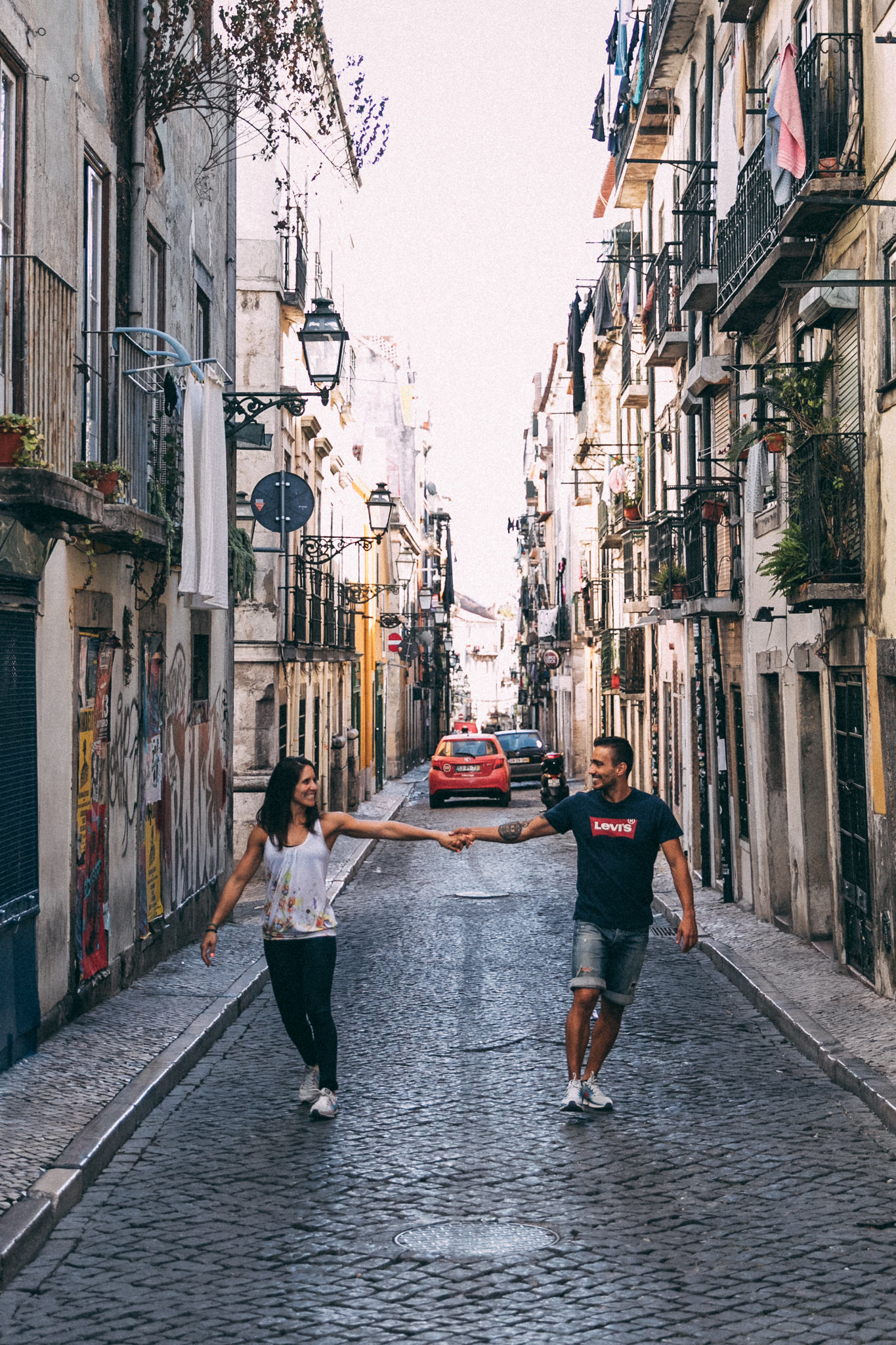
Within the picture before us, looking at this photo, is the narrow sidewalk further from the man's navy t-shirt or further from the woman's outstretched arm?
the woman's outstretched arm

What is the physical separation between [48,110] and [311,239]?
17919mm

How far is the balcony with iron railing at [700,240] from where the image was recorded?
59.3 feet

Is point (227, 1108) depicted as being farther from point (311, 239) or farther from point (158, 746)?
point (311, 239)

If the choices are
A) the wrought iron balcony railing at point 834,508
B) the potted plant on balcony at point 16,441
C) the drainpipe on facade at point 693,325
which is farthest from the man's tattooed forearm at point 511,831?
the drainpipe on facade at point 693,325

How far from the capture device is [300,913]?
25.2 feet

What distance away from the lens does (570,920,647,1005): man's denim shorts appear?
777cm

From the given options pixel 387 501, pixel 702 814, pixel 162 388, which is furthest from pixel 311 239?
pixel 162 388

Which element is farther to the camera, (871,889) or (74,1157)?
(871,889)

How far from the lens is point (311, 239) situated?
27234 mm

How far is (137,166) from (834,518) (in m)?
5.91

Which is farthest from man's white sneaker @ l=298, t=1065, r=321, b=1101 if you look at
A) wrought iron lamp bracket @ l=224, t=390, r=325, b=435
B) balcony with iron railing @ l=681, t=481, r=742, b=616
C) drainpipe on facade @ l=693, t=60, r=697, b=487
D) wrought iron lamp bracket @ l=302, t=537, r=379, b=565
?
wrought iron lamp bracket @ l=302, t=537, r=379, b=565

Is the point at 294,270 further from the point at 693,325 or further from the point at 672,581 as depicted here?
the point at 672,581

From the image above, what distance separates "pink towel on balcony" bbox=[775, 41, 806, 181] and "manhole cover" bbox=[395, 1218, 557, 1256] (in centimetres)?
848

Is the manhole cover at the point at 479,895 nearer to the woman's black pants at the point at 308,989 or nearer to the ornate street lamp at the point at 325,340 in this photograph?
the ornate street lamp at the point at 325,340
